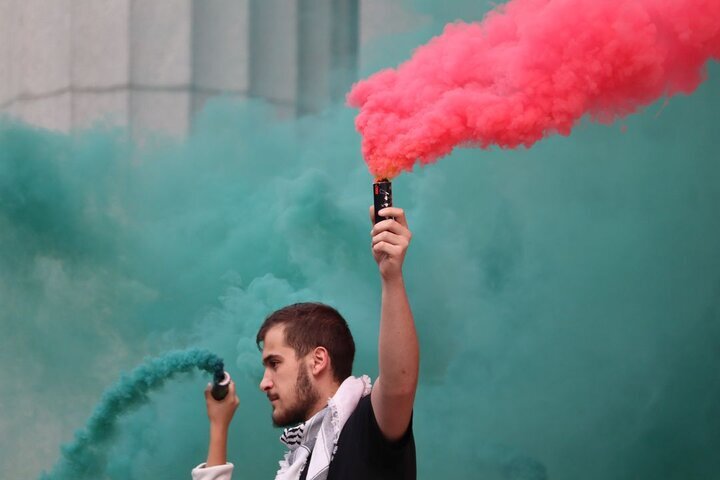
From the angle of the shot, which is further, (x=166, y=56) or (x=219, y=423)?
(x=166, y=56)

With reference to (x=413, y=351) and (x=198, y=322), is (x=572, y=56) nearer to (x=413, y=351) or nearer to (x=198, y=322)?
(x=413, y=351)

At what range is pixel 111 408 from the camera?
3.87 metres

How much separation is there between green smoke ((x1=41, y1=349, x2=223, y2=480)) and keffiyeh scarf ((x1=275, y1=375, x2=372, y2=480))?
683 millimetres

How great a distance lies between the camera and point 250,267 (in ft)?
14.0

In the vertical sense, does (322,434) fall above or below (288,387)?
below

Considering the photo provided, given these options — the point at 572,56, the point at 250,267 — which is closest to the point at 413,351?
the point at 572,56

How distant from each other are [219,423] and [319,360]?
1.09 feet

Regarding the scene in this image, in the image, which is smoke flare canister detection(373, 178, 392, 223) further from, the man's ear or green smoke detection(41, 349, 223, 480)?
green smoke detection(41, 349, 223, 480)

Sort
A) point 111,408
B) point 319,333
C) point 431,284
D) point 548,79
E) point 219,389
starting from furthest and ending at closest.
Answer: point 431,284 < point 111,408 < point 219,389 < point 319,333 < point 548,79

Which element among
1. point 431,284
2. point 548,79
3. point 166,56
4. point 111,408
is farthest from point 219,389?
point 166,56

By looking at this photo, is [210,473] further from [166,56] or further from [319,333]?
[166,56]

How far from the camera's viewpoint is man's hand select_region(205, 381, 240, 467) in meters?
2.64

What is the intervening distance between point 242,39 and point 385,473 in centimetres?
258

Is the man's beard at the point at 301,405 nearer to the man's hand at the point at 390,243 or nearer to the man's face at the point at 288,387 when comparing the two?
the man's face at the point at 288,387
